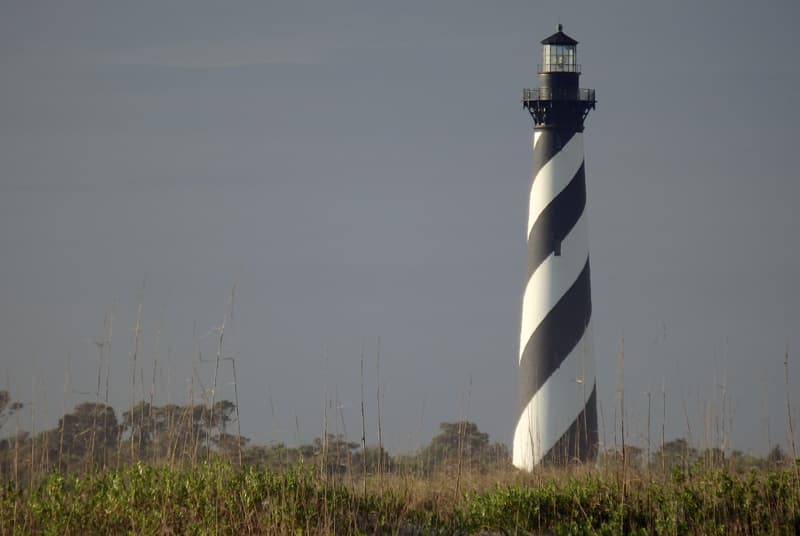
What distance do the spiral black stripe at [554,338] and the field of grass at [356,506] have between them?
31.9 feet

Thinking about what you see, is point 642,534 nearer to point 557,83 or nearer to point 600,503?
point 600,503

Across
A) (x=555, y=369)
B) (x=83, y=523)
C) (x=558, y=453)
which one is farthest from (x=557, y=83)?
(x=83, y=523)

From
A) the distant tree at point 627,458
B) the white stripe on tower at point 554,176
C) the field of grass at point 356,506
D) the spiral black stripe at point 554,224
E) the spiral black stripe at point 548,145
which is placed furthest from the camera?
the spiral black stripe at point 548,145

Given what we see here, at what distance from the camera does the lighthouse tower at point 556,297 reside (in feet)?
61.6

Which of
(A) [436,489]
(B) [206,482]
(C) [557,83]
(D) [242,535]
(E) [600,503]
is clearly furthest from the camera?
(C) [557,83]

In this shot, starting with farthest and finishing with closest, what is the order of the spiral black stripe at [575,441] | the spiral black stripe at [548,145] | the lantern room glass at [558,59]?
the lantern room glass at [558,59]
the spiral black stripe at [548,145]
the spiral black stripe at [575,441]

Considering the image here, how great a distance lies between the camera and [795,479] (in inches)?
345

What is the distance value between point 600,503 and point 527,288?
1101 centimetres

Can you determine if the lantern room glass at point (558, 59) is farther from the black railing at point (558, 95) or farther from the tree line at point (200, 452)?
the tree line at point (200, 452)

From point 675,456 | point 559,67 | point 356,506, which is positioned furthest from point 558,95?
point 356,506

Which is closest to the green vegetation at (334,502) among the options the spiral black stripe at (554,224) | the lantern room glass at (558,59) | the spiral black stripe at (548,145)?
the spiral black stripe at (554,224)

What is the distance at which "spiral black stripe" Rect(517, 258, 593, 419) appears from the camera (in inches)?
740

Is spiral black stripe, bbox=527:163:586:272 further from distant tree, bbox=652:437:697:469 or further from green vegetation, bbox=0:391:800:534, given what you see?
green vegetation, bbox=0:391:800:534

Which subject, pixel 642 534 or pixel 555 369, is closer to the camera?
pixel 642 534
